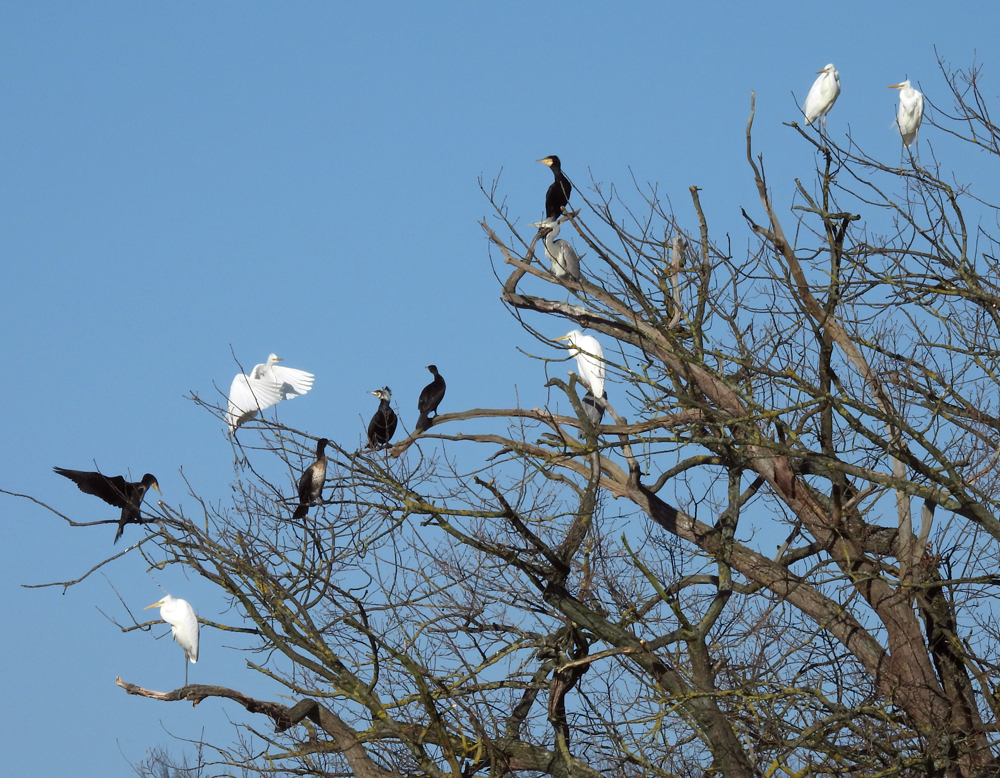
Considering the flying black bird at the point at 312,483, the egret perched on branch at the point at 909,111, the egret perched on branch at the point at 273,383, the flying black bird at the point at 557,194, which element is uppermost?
the flying black bird at the point at 557,194

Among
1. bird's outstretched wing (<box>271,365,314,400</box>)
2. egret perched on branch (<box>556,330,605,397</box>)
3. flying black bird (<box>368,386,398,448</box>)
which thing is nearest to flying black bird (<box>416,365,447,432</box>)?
flying black bird (<box>368,386,398,448</box>)

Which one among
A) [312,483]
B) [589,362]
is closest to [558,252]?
[589,362]

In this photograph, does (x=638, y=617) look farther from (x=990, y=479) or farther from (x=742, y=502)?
(x=990, y=479)

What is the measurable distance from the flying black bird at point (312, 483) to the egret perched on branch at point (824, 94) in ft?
22.3

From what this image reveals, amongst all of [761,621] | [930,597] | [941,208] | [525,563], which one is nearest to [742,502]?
[761,621]

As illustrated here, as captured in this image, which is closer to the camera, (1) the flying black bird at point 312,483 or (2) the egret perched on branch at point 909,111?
(1) the flying black bird at point 312,483

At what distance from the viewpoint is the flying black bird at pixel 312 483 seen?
795 centimetres

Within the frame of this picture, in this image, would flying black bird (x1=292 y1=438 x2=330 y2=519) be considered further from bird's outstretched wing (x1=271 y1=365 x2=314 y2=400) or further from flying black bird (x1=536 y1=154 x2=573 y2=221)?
flying black bird (x1=536 y1=154 x2=573 y2=221)

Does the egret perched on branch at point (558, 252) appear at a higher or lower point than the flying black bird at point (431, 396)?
higher

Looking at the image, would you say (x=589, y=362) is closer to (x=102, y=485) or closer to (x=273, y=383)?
(x=273, y=383)

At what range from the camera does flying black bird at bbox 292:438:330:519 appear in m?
7.95

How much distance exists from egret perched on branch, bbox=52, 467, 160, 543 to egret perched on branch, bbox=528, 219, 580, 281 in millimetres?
3762

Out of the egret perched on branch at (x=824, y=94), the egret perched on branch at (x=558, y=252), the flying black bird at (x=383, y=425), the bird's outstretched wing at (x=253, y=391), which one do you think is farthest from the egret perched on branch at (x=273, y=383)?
the egret perched on branch at (x=824, y=94)

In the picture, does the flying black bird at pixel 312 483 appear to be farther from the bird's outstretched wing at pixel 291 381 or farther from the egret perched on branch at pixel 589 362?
the bird's outstretched wing at pixel 291 381
